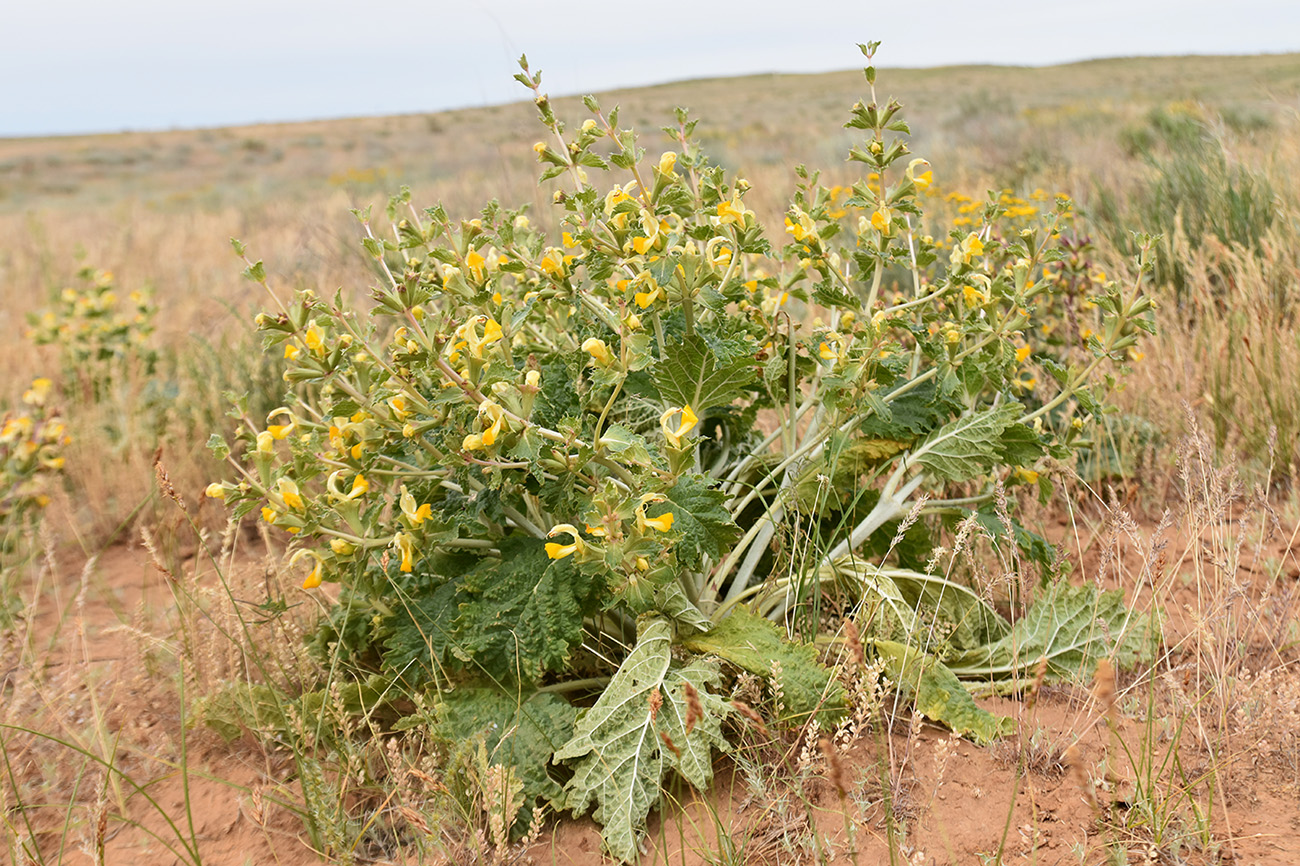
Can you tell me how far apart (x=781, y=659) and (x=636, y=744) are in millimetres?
320

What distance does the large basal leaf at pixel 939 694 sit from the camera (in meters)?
1.67

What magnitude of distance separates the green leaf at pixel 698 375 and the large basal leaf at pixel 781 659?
457 millimetres

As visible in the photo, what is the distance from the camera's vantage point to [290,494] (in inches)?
61.1

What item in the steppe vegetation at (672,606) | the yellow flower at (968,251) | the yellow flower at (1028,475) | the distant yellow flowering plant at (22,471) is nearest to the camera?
the steppe vegetation at (672,606)

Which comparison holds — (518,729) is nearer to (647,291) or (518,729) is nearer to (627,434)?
(627,434)

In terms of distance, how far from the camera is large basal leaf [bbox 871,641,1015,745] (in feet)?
5.49

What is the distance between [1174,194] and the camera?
4.98 metres

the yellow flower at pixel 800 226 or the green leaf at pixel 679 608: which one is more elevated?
the yellow flower at pixel 800 226

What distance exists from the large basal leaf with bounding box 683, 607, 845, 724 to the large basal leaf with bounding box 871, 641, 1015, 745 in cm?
14

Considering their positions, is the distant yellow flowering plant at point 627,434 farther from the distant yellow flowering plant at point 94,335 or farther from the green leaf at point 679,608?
the distant yellow flowering plant at point 94,335

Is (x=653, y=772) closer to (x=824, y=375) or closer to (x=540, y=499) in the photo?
(x=540, y=499)

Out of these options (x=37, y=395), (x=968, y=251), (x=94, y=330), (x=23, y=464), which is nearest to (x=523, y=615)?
(x=968, y=251)

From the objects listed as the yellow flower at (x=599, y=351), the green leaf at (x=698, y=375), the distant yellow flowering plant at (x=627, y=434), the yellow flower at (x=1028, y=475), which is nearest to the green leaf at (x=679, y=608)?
the distant yellow flowering plant at (x=627, y=434)

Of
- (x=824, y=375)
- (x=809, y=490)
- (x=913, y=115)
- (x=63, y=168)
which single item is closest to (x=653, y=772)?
(x=809, y=490)
